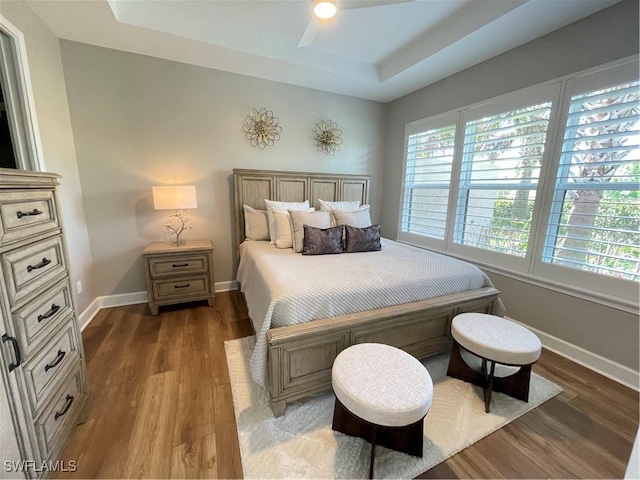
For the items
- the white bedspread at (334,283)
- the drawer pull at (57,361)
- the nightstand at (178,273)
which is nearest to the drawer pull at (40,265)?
the drawer pull at (57,361)

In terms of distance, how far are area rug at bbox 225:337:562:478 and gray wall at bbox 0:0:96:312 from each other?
1.57 m

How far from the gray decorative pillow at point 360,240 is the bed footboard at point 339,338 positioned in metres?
0.86

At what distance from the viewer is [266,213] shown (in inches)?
123

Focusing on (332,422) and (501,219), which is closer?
(332,422)

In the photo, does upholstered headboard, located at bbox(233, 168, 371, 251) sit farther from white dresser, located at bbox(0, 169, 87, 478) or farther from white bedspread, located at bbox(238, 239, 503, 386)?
white dresser, located at bbox(0, 169, 87, 478)

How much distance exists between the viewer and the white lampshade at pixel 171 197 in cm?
Result: 265

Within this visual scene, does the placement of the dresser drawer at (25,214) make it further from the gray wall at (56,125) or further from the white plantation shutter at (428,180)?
the white plantation shutter at (428,180)

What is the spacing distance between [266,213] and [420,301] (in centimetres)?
200

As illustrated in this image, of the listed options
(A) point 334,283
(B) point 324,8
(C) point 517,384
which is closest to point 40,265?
(A) point 334,283

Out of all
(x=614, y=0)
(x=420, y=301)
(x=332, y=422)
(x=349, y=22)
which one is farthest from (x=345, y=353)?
(x=614, y=0)

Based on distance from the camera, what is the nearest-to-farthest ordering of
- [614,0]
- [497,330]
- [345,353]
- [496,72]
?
1. [345,353]
2. [497,330]
3. [614,0]
4. [496,72]

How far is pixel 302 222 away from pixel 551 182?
2.24 meters

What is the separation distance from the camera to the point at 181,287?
2.78 metres

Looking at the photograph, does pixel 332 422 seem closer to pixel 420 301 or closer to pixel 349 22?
pixel 420 301
